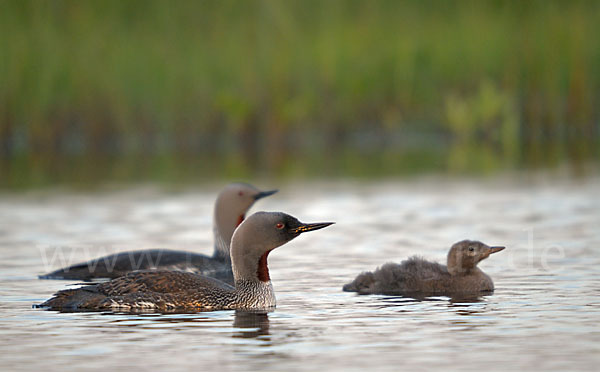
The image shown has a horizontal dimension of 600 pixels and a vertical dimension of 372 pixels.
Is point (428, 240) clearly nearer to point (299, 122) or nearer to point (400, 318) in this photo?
point (400, 318)

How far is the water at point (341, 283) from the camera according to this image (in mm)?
5457

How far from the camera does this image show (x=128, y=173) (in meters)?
16.0

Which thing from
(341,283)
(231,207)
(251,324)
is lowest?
(251,324)

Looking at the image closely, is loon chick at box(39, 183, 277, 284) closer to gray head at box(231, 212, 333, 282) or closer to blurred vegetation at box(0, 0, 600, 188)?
gray head at box(231, 212, 333, 282)

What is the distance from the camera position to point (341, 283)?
25.8ft

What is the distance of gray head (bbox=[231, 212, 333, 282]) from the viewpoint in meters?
7.09

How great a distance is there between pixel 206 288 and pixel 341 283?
1.18 meters

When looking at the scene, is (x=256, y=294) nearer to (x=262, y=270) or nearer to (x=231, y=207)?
(x=262, y=270)

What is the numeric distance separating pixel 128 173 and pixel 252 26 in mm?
4940

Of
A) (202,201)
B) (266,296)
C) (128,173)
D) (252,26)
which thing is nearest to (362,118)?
(252,26)

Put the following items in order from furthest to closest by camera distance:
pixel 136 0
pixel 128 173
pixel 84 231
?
pixel 136 0
pixel 128 173
pixel 84 231

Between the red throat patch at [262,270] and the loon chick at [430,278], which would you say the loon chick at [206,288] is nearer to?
the red throat patch at [262,270]

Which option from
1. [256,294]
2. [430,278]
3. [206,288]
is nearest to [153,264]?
[206,288]

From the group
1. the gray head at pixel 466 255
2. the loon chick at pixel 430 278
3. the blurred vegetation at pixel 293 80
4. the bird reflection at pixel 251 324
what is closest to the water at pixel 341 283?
the bird reflection at pixel 251 324
